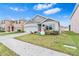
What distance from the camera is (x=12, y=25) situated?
306cm

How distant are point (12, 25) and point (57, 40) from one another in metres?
0.77

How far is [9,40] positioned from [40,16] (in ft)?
2.13

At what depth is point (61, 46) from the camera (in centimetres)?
289

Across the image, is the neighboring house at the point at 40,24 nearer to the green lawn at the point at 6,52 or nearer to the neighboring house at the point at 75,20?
the neighboring house at the point at 75,20

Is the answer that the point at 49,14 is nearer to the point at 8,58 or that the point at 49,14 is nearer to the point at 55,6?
the point at 55,6

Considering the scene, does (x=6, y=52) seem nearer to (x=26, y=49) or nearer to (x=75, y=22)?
(x=26, y=49)

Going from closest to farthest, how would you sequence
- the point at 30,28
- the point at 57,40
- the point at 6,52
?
the point at 6,52 → the point at 57,40 → the point at 30,28

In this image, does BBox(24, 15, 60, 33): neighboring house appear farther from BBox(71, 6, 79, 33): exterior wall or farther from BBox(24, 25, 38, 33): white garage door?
BBox(71, 6, 79, 33): exterior wall

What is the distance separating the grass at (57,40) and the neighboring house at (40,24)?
4.6 inches

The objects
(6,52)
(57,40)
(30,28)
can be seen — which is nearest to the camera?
(6,52)

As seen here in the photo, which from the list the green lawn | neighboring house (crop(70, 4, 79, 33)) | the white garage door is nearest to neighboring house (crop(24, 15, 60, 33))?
the white garage door

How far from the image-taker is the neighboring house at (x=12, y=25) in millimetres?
3027

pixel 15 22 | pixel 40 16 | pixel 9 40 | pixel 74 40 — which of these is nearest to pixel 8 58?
pixel 9 40

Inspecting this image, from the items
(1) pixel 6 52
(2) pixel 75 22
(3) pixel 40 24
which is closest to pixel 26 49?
(1) pixel 6 52
